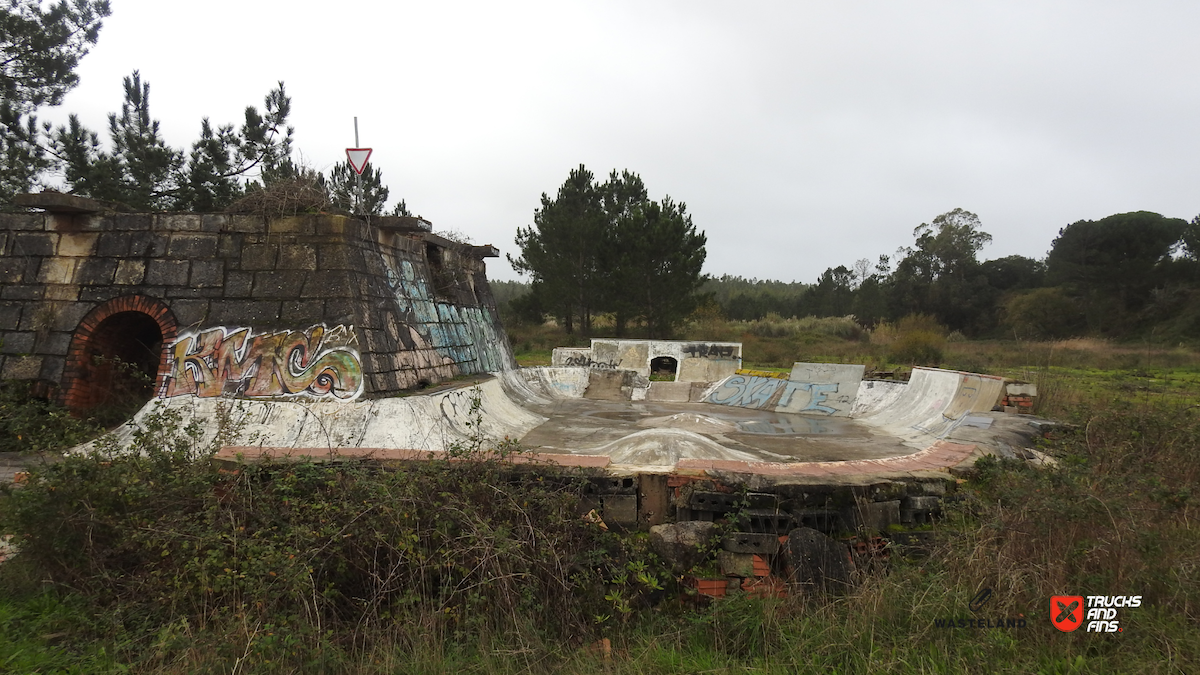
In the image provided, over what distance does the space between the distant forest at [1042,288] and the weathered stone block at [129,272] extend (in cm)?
2034

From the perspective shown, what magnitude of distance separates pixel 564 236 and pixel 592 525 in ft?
74.9

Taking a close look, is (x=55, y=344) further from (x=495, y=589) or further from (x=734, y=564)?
(x=734, y=564)

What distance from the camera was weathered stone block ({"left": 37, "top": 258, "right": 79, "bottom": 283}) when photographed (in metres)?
8.29

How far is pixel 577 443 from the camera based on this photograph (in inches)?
328

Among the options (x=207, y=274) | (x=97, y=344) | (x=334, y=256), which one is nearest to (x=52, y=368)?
(x=97, y=344)

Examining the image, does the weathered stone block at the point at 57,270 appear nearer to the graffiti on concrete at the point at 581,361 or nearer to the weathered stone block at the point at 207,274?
the weathered stone block at the point at 207,274

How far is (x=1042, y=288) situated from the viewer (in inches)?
1400

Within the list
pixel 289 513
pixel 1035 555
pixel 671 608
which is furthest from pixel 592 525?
Result: pixel 1035 555

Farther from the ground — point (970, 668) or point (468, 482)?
point (468, 482)

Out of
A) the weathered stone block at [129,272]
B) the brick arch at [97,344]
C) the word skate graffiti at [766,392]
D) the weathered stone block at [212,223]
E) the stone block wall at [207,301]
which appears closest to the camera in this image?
the stone block wall at [207,301]

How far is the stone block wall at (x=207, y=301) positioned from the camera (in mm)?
7781

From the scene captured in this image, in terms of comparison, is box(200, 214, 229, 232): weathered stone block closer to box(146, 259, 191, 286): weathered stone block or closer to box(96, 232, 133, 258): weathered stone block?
box(146, 259, 191, 286): weathered stone block

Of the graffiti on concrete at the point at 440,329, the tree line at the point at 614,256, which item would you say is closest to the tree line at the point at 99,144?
the graffiti on concrete at the point at 440,329

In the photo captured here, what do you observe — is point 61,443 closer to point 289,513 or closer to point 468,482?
point 289,513
